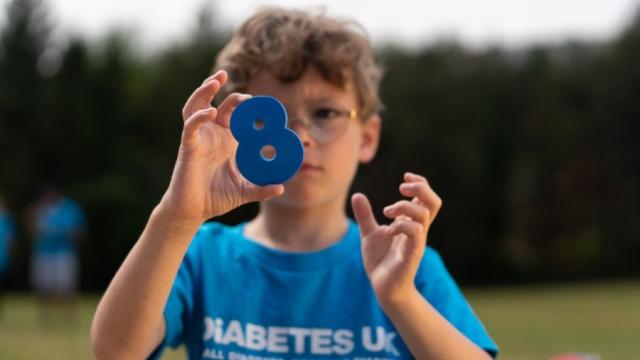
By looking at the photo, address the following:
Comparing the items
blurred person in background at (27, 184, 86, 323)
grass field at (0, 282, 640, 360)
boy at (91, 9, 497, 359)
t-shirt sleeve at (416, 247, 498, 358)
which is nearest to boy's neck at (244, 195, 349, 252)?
boy at (91, 9, 497, 359)

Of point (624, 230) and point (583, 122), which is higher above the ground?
point (583, 122)

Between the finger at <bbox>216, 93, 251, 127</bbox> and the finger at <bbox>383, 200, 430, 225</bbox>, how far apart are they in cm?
36

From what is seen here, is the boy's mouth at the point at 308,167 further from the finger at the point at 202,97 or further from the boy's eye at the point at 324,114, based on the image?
the finger at the point at 202,97

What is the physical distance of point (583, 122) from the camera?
26.4 m

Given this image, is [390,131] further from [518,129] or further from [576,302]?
[576,302]

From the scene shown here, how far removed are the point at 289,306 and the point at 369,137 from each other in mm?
573

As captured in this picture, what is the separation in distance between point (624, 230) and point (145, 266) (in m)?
25.6

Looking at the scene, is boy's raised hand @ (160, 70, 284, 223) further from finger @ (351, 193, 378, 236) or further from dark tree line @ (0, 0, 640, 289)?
dark tree line @ (0, 0, 640, 289)

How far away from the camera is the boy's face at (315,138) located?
2.18 meters

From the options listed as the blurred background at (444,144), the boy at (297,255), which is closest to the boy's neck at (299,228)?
the boy at (297,255)

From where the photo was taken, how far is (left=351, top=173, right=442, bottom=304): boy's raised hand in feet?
6.00

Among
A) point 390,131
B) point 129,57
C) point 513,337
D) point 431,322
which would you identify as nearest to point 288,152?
point 431,322

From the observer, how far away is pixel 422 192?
6.00 feet

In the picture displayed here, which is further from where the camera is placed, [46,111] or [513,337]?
[46,111]
